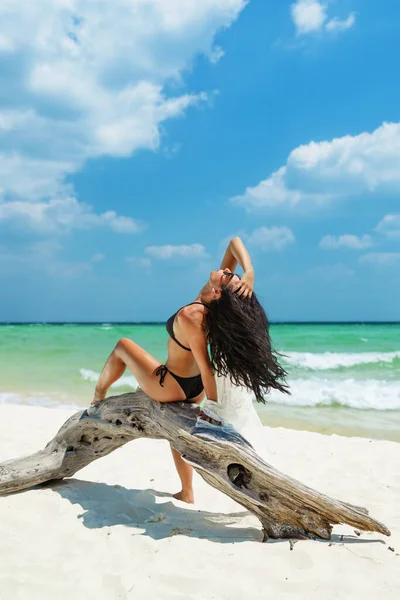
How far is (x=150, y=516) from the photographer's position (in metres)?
4.28

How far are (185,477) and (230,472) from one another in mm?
947

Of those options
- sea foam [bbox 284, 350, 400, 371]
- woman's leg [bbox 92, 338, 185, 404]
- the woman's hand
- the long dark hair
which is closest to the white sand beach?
woman's leg [bbox 92, 338, 185, 404]

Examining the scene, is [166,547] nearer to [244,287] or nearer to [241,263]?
[244,287]

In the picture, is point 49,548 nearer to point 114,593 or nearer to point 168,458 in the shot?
point 114,593

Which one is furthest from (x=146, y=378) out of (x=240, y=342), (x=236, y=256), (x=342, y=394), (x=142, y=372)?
(x=342, y=394)

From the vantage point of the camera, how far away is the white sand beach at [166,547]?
309 cm

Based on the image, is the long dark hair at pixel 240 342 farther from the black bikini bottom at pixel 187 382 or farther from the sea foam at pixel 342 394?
the sea foam at pixel 342 394

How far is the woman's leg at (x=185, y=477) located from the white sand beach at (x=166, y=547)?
0.10 metres

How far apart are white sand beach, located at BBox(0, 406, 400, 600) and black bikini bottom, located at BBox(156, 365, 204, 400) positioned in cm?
99

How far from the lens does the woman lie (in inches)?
158

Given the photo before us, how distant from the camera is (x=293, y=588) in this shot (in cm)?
305

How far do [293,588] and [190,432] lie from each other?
134cm

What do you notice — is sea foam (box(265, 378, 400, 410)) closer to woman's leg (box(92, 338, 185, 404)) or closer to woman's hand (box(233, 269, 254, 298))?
woman's leg (box(92, 338, 185, 404))

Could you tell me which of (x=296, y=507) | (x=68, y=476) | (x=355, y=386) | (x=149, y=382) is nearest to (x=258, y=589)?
(x=296, y=507)
